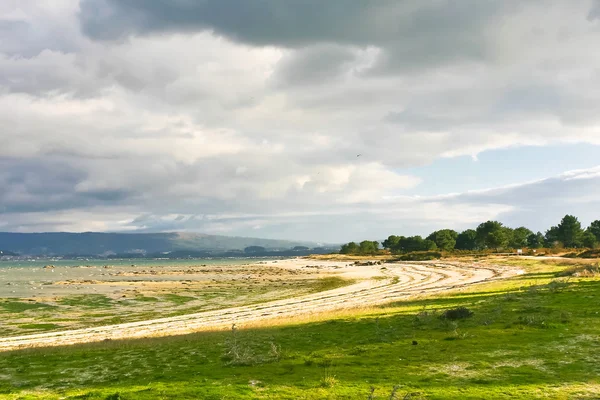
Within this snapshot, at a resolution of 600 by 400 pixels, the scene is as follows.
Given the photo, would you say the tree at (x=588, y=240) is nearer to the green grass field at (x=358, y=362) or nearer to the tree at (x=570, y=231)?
the tree at (x=570, y=231)

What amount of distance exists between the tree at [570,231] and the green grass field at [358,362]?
181050mm

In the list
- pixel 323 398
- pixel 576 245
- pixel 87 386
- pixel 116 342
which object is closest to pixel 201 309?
pixel 116 342

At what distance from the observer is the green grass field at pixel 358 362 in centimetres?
1661

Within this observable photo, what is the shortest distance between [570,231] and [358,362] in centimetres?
20298

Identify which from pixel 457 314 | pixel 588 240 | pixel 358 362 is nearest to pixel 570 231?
pixel 588 240

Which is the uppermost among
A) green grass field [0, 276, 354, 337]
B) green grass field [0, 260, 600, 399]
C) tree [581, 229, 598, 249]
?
tree [581, 229, 598, 249]

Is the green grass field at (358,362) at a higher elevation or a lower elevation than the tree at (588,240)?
lower

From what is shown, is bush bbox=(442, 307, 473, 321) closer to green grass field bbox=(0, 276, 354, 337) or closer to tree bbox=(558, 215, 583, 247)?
green grass field bbox=(0, 276, 354, 337)

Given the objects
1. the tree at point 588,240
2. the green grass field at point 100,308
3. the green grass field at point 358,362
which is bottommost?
the green grass field at point 100,308

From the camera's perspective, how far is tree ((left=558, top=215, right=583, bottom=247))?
18762cm

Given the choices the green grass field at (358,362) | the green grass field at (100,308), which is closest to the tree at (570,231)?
the green grass field at (100,308)

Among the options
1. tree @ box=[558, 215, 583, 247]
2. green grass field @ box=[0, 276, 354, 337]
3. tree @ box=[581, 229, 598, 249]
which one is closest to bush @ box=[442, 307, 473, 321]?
green grass field @ box=[0, 276, 354, 337]

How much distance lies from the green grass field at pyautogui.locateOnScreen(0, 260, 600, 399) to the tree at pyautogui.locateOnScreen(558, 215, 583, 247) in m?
181

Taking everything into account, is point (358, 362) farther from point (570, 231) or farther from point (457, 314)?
point (570, 231)
